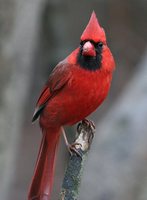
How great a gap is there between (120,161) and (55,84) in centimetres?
208

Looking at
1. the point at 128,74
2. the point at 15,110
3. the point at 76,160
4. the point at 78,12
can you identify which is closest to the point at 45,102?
the point at 76,160

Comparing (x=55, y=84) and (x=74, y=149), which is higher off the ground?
(x=55, y=84)

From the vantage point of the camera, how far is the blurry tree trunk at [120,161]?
6.91m

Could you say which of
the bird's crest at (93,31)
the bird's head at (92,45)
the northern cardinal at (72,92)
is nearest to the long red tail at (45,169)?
the northern cardinal at (72,92)

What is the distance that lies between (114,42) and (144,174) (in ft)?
10.9

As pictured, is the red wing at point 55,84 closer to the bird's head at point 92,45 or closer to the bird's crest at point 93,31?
the bird's head at point 92,45

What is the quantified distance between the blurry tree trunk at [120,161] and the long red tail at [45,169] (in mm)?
1813

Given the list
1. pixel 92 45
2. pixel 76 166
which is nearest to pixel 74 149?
pixel 76 166

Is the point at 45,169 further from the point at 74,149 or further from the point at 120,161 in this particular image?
the point at 120,161

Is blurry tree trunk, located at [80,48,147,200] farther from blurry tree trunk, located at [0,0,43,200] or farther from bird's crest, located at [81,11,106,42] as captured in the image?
bird's crest, located at [81,11,106,42]

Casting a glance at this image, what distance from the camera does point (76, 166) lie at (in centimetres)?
408

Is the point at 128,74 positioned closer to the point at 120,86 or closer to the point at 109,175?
the point at 120,86

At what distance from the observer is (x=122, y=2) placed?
10.0 meters

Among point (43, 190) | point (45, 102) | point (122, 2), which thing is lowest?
point (43, 190)
